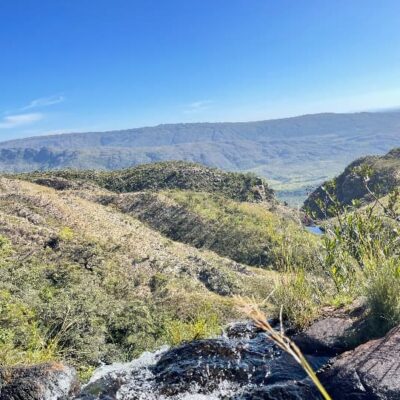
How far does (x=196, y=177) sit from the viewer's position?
83.9 m

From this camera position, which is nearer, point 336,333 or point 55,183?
→ point 336,333

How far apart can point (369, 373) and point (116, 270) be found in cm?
2227

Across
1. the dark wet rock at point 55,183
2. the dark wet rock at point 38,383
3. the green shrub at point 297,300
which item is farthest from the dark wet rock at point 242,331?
the dark wet rock at point 55,183

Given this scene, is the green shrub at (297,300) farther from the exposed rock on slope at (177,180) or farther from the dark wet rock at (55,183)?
the exposed rock on slope at (177,180)

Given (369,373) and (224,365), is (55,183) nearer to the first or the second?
(224,365)

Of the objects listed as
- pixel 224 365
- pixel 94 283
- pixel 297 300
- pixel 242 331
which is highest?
pixel 297 300

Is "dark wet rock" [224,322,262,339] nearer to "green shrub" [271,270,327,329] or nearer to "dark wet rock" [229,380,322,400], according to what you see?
"green shrub" [271,270,327,329]

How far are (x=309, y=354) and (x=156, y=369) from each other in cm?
341

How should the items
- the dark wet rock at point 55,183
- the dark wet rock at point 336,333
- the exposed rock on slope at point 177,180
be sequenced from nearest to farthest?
the dark wet rock at point 336,333 → the dark wet rock at point 55,183 → the exposed rock on slope at point 177,180

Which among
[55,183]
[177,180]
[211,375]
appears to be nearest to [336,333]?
[211,375]

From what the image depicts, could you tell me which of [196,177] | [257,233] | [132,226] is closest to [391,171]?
[196,177]

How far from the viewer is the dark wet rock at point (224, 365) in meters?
8.13

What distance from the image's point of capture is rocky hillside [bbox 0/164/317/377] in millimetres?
11766

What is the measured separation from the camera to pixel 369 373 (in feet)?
19.4
